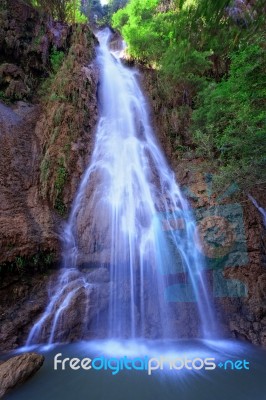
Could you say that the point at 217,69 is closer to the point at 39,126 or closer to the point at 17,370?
the point at 39,126

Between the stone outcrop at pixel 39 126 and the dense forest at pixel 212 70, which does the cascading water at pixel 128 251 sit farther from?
the dense forest at pixel 212 70

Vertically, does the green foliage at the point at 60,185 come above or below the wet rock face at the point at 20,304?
above

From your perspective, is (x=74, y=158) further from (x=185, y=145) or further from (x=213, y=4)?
(x=213, y=4)

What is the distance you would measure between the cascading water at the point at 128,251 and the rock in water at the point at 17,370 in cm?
151

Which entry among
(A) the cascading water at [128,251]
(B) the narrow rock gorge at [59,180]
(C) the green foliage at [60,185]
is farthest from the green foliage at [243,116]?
(C) the green foliage at [60,185]

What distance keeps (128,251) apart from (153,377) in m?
3.65

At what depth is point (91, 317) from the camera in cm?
743

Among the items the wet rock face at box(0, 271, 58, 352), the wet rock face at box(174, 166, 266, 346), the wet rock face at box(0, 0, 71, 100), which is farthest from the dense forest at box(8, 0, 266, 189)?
the wet rock face at box(0, 271, 58, 352)

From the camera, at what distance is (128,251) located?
343 inches

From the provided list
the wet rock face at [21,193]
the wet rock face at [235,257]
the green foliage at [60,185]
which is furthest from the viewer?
the green foliage at [60,185]

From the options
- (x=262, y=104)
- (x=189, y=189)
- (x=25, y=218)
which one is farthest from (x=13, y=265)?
(x=262, y=104)

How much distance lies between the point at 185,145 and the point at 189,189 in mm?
2764

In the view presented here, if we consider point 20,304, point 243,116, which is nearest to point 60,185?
point 20,304

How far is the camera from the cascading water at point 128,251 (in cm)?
745
